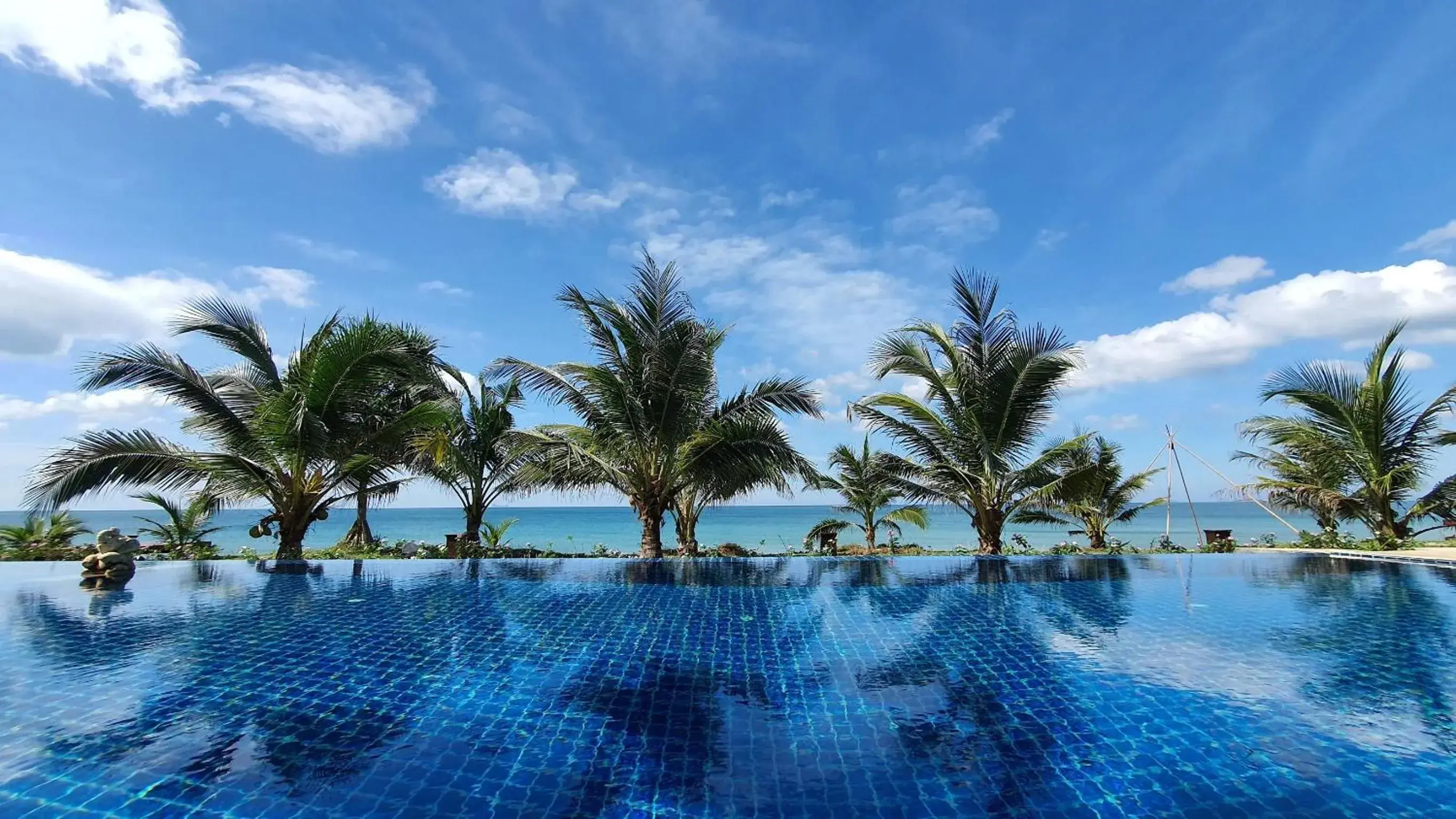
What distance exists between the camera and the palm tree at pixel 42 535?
11812 millimetres

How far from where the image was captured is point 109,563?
341 inches

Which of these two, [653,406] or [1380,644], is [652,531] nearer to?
[653,406]

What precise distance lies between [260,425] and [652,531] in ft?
20.4

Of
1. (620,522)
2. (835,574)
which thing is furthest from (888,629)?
(620,522)

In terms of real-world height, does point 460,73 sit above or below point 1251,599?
above

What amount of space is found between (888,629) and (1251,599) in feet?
16.3

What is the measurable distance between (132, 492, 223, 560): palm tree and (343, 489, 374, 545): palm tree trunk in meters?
2.25

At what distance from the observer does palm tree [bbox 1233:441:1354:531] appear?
13.7 m

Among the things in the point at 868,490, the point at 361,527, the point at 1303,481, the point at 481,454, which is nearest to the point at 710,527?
the point at 868,490

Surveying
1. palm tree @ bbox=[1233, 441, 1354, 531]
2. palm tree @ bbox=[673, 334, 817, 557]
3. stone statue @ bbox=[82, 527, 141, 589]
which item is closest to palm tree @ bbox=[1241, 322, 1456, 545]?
palm tree @ bbox=[1233, 441, 1354, 531]

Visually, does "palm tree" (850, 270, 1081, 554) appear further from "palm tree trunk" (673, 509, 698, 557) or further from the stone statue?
the stone statue

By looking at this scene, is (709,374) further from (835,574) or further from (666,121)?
(666,121)

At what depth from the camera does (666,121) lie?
11812 mm

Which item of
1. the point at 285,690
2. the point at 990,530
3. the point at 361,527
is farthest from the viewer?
the point at 361,527
